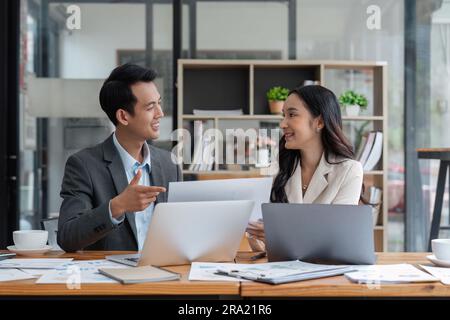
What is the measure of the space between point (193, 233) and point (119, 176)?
2.22 feet

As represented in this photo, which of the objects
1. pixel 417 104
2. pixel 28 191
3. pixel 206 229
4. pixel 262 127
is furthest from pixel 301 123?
pixel 28 191

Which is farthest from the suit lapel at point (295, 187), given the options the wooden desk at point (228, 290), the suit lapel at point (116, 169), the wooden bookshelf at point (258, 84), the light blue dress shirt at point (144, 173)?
the wooden bookshelf at point (258, 84)

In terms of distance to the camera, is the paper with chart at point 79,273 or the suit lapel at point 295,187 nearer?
the paper with chart at point 79,273

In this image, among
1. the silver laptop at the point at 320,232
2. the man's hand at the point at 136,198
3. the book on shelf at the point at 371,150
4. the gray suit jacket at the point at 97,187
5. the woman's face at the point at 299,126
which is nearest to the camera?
the silver laptop at the point at 320,232

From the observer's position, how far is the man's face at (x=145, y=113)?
8.64ft

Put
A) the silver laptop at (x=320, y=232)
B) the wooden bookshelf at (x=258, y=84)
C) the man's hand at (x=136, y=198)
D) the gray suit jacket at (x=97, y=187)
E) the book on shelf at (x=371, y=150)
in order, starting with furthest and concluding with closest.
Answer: the wooden bookshelf at (x=258, y=84), the book on shelf at (x=371, y=150), the gray suit jacket at (x=97, y=187), the man's hand at (x=136, y=198), the silver laptop at (x=320, y=232)

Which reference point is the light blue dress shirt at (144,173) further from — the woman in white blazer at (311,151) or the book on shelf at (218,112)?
the book on shelf at (218,112)

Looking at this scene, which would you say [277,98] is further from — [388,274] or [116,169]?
[388,274]

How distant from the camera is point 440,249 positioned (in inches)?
73.9

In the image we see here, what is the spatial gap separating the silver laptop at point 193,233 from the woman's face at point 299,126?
85cm

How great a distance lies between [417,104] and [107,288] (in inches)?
147

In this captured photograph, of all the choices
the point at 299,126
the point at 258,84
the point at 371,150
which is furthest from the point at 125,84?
the point at 371,150
